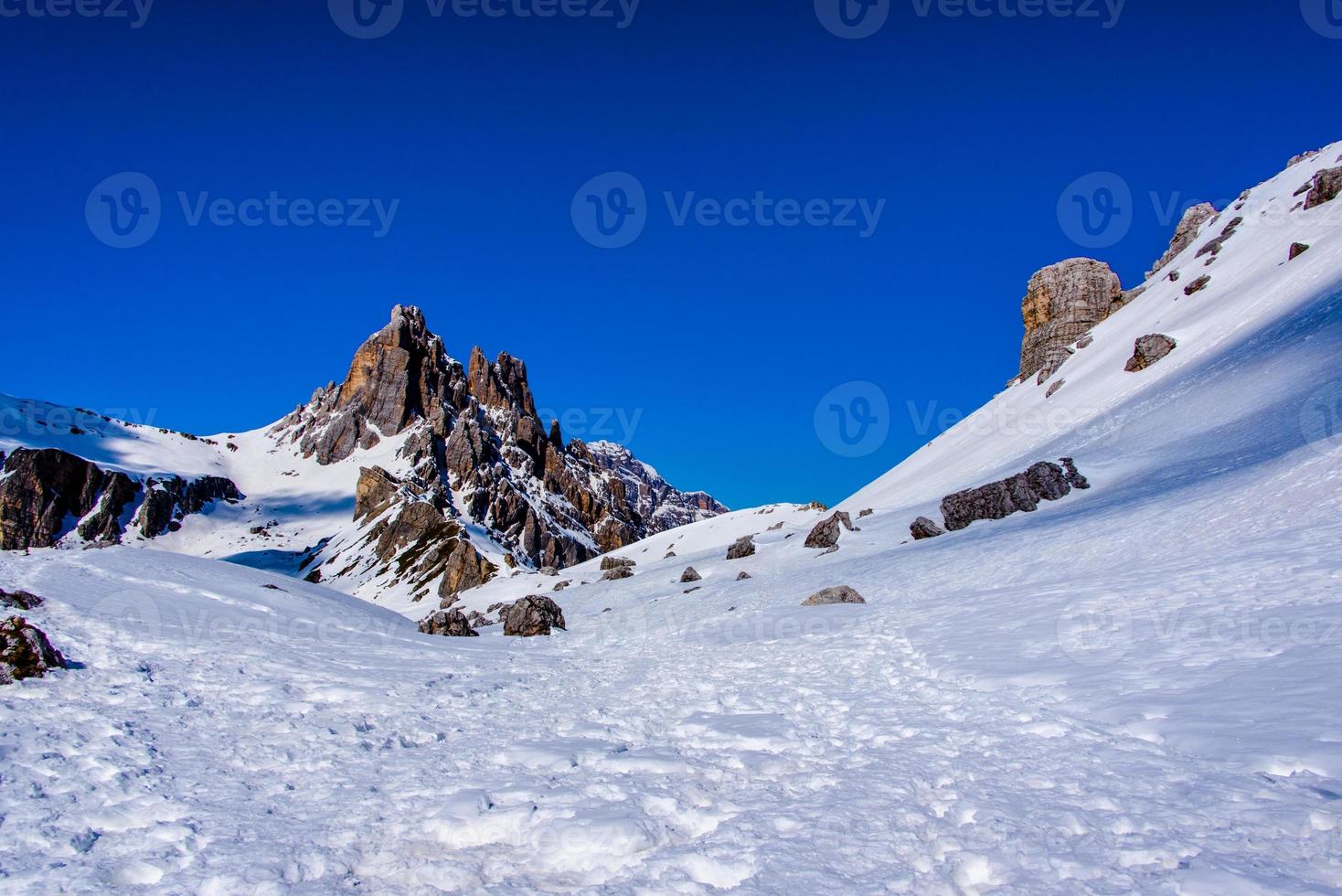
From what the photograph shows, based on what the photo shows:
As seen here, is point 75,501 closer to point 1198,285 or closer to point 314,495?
point 314,495

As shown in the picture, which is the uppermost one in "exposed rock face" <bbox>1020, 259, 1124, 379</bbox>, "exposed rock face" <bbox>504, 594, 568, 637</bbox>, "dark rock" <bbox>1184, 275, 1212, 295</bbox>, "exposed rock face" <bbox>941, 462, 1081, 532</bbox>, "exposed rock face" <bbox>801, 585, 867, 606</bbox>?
"exposed rock face" <bbox>1020, 259, 1124, 379</bbox>

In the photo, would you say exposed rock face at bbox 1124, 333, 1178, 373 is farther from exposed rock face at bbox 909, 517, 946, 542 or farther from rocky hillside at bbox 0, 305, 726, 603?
rocky hillside at bbox 0, 305, 726, 603

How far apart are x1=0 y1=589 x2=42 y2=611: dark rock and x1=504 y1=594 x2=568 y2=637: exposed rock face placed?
13539mm

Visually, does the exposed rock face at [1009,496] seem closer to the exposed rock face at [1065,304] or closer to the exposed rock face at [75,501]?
the exposed rock face at [1065,304]

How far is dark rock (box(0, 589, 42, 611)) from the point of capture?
12.1 meters

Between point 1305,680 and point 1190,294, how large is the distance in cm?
6099

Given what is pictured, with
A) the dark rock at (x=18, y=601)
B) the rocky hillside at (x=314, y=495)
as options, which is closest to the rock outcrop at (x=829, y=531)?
the dark rock at (x=18, y=601)

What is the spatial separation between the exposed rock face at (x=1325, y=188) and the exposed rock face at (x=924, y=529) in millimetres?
49405

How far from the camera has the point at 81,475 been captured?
15088 cm

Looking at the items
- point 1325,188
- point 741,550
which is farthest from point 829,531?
point 1325,188

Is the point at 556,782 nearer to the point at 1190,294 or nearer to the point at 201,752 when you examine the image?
the point at 201,752

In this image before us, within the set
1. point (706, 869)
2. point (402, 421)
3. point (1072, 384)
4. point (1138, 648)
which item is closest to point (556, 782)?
point (706, 869)

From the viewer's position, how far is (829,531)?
1439 inches

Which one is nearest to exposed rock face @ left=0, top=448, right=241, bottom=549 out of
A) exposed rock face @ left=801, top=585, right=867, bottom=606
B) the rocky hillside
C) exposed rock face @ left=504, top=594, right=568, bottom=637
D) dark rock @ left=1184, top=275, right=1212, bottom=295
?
the rocky hillside
